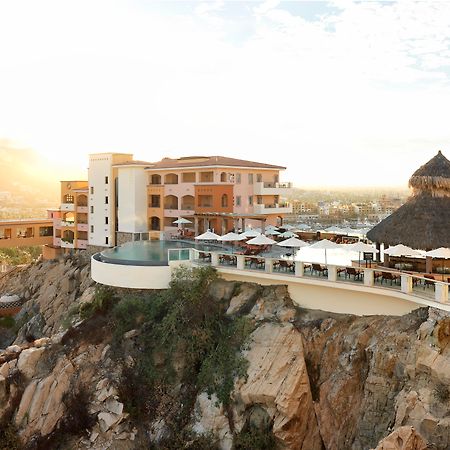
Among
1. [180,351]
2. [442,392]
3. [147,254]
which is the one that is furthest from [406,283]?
[147,254]

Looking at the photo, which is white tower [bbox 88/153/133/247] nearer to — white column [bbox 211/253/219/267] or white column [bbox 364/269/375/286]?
white column [bbox 211/253/219/267]

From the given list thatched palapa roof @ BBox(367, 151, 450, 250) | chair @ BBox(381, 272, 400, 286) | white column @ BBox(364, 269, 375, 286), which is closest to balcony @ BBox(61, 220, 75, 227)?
thatched palapa roof @ BBox(367, 151, 450, 250)

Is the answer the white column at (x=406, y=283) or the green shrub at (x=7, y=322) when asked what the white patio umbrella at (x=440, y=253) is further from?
the green shrub at (x=7, y=322)

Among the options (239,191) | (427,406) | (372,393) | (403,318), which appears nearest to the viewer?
(427,406)

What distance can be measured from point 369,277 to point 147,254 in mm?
13603

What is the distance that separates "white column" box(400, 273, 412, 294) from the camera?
19156 mm

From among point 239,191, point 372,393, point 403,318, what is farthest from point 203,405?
point 239,191

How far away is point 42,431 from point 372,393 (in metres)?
14.5

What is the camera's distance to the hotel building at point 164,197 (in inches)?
1603

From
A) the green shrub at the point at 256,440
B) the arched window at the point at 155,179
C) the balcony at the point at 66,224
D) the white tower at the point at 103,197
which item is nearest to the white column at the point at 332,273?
the green shrub at the point at 256,440

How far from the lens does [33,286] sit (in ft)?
166

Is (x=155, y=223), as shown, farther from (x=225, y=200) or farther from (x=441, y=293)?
(x=441, y=293)

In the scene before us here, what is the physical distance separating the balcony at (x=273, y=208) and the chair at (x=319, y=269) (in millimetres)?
20435

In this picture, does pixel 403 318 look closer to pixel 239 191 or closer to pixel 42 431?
pixel 42 431
